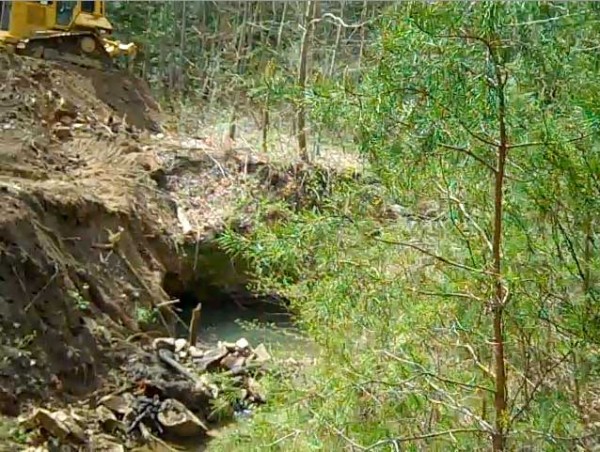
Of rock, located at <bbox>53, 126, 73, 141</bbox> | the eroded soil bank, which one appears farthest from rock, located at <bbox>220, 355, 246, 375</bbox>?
rock, located at <bbox>53, 126, 73, 141</bbox>

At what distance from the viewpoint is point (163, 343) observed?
3805 mm

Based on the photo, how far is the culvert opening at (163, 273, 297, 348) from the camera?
429 cm

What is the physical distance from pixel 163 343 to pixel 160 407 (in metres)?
0.56

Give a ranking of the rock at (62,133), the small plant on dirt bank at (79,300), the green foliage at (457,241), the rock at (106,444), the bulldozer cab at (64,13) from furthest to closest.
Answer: the bulldozer cab at (64,13) → the rock at (62,133) → the small plant on dirt bank at (79,300) → the rock at (106,444) → the green foliage at (457,241)

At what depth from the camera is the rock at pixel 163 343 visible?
3.76 m

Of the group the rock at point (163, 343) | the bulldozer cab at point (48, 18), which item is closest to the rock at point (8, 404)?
the rock at point (163, 343)

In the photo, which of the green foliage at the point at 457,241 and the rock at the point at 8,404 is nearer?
the green foliage at the point at 457,241

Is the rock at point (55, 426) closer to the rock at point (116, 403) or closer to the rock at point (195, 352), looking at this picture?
the rock at point (116, 403)

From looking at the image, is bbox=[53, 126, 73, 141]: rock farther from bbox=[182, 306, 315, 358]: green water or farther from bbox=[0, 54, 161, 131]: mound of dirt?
bbox=[182, 306, 315, 358]: green water

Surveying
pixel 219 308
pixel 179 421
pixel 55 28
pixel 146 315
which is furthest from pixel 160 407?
pixel 55 28

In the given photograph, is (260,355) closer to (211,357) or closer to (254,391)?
(211,357)

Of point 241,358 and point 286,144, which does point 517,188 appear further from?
point 286,144

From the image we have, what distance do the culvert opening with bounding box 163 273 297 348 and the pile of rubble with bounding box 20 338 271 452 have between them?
419 millimetres

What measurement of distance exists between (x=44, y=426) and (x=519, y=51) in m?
2.25
